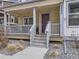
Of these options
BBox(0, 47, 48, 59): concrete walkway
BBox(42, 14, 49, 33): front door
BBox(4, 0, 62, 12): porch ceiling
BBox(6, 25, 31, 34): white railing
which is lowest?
BBox(0, 47, 48, 59): concrete walkway

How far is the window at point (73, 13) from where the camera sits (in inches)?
537

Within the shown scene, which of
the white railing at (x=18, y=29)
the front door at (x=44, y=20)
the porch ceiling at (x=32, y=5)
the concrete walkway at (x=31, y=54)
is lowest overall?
the concrete walkway at (x=31, y=54)

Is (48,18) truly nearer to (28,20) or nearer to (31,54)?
(28,20)

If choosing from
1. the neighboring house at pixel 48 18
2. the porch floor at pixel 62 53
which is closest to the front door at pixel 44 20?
the neighboring house at pixel 48 18

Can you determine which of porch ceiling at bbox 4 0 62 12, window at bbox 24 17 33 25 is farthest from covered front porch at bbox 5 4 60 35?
porch ceiling at bbox 4 0 62 12

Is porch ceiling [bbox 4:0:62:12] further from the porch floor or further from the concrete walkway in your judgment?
the concrete walkway

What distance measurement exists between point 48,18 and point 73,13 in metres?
4.76

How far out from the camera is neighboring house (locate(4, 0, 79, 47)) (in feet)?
45.3

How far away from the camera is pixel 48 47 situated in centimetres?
1330

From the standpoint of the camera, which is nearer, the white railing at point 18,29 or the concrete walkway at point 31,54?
the concrete walkway at point 31,54

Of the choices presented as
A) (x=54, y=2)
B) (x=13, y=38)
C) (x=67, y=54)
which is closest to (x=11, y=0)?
(x=13, y=38)

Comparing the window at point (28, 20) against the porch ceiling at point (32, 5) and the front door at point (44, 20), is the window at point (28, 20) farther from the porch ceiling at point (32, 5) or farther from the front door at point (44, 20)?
the porch ceiling at point (32, 5)

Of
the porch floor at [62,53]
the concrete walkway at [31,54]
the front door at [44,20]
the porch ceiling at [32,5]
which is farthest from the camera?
the front door at [44,20]

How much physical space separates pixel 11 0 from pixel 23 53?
19.0 meters
